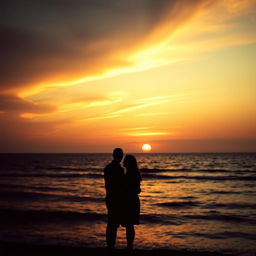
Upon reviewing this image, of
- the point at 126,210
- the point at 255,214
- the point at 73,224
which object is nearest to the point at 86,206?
the point at 73,224

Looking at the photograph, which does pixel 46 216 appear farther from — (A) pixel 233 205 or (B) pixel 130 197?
(A) pixel 233 205

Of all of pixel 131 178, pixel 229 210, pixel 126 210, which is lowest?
pixel 229 210

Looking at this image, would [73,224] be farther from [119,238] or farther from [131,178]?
[131,178]

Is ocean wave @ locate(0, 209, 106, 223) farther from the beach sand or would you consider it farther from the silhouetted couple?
the silhouetted couple

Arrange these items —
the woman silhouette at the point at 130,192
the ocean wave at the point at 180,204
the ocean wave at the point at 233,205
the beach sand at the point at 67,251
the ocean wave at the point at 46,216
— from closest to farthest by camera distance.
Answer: the woman silhouette at the point at 130,192
the beach sand at the point at 67,251
the ocean wave at the point at 46,216
the ocean wave at the point at 233,205
the ocean wave at the point at 180,204

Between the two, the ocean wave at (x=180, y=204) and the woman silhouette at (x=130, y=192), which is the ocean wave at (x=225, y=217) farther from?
the woman silhouette at (x=130, y=192)

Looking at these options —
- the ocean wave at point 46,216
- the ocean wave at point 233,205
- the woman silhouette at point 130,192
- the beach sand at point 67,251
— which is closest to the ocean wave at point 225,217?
the ocean wave at point 233,205

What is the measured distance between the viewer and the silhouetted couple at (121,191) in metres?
5.38

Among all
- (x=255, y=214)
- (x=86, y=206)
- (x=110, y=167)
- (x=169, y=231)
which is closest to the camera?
(x=110, y=167)

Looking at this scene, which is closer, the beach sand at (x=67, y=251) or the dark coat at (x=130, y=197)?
the dark coat at (x=130, y=197)

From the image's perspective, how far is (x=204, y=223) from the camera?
10609mm

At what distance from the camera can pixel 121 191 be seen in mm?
5441

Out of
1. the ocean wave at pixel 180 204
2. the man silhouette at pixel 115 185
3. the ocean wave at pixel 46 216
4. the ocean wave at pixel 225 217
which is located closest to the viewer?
the man silhouette at pixel 115 185

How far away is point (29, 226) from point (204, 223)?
674 cm
